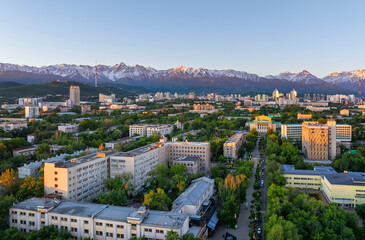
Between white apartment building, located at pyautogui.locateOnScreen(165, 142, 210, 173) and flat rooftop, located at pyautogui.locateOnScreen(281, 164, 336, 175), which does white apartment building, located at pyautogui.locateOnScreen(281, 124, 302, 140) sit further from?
white apartment building, located at pyautogui.locateOnScreen(165, 142, 210, 173)

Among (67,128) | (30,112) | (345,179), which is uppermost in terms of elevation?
(30,112)

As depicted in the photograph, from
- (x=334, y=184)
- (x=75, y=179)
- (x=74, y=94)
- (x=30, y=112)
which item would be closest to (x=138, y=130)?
(x=75, y=179)

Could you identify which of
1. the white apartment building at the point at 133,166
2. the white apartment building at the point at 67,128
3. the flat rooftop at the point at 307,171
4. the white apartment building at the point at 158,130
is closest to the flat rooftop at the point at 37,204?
Answer: the white apartment building at the point at 133,166

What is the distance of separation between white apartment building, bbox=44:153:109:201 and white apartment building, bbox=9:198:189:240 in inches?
85.7

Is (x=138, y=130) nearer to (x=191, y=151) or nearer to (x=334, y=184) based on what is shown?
(x=191, y=151)

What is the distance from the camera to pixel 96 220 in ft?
46.9

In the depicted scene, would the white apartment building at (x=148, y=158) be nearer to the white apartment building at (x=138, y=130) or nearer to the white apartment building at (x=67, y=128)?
the white apartment building at (x=138, y=130)

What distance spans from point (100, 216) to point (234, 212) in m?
7.63

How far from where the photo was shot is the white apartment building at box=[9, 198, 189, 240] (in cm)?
1348

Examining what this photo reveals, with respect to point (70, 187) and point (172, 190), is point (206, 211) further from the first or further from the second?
point (70, 187)

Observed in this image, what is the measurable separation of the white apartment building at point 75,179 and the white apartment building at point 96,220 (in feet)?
7.14

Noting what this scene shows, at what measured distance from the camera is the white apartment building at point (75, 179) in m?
18.2

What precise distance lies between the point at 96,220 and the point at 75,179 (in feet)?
17.6

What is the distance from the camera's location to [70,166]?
1872 cm
